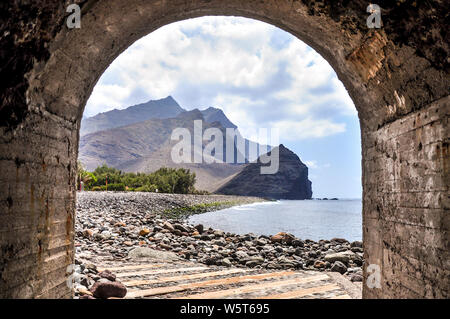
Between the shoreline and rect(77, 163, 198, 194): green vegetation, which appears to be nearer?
the shoreline

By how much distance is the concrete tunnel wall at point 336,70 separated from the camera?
7.92 feet

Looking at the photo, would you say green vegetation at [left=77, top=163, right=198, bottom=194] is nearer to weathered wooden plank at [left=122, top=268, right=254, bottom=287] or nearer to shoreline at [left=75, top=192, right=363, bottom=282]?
shoreline at [left=75, top=192, right=363, bottom=282]

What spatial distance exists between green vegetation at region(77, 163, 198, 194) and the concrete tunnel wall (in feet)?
101

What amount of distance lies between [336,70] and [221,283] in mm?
3723

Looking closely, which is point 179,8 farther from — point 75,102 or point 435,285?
point 435,285

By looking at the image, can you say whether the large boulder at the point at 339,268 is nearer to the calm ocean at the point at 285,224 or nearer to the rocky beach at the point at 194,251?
the rocky beach at the point at 194,251

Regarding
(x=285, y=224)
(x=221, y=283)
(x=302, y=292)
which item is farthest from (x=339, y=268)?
(x=285, y=224)

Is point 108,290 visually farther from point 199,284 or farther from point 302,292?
point 302,292

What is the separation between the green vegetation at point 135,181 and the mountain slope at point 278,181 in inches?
3585

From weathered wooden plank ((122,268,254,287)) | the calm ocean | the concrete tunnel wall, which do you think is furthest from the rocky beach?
the calm ocean

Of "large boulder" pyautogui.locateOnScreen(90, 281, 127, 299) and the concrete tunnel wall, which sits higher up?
the concrete tunnel wall

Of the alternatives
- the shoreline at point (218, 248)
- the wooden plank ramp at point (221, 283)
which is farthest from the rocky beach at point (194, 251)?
the wooden plank ramp at point (221, 283)

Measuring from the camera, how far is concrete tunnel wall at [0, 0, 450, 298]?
2.41m

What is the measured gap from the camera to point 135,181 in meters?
41.0
